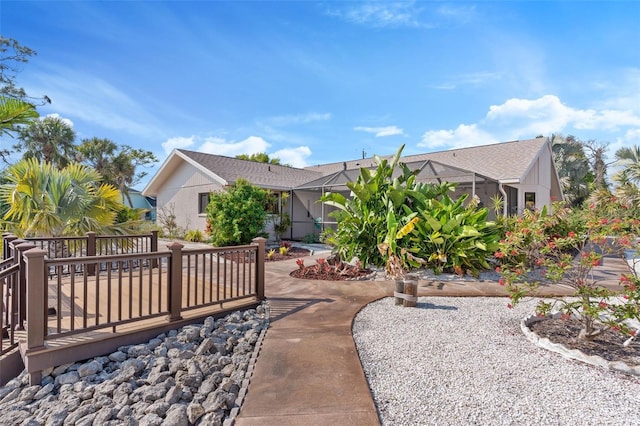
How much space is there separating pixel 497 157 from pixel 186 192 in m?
15.5

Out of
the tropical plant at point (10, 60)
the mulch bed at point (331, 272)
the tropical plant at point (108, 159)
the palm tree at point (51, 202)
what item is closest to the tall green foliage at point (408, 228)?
the mulch bed at point (331, 272)

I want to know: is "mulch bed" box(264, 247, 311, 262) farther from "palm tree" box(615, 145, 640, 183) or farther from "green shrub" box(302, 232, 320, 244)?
"palm tree" box(615, 145, 640, 183)

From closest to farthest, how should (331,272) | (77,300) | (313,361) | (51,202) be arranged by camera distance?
(313,361) < (77,300) < (51,202) < (331,272)

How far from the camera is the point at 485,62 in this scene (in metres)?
9.62

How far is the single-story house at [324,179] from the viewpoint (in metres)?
13.0

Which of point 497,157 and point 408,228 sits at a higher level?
point 497,157

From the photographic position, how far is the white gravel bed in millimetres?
2373

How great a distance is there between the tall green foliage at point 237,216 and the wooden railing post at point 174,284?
21.7 ft

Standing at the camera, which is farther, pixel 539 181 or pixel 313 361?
pixel 539 181

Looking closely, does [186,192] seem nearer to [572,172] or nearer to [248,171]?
[248,171]

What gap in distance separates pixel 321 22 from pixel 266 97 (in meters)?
Result: 6.18

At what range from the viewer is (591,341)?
145 inches

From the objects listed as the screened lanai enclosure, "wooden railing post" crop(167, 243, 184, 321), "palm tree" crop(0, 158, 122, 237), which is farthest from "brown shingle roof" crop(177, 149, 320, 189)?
"wooden railing post" crop(167, 243, 184, 321)

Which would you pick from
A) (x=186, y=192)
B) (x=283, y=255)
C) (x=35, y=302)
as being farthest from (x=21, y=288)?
(x=186, y=192)
